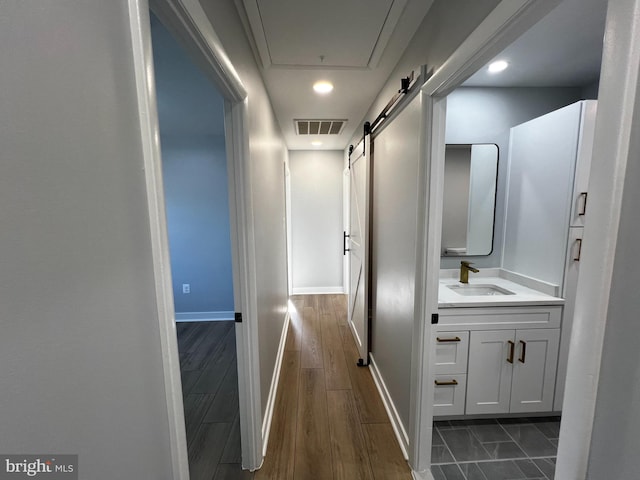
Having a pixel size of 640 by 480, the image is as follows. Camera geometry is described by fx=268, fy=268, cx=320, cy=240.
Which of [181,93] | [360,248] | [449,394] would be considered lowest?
[449,394]

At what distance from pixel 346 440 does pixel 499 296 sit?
1.44 m

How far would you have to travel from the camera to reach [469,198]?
2348 mm

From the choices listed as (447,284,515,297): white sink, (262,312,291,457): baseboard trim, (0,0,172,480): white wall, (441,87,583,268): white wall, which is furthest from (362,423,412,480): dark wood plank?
(441,87,583,268): white wall

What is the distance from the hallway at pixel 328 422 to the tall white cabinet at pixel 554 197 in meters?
1.28

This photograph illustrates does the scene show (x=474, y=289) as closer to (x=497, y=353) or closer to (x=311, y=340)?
(x=497, y=353)

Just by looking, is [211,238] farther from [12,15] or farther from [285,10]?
[12,15]

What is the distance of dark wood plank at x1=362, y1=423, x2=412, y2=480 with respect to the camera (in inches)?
60.6

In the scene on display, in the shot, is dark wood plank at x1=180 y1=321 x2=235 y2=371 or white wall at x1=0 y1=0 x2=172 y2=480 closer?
white wall at x1=0 y1=0 x2=172 y2=480

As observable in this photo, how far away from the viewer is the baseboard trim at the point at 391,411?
1.67m

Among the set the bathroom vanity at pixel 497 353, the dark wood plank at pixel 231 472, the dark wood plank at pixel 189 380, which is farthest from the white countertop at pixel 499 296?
the dark wood plank at pixel 189 380

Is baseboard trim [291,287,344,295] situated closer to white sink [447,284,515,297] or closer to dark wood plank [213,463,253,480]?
white sink [447,284,515,297]

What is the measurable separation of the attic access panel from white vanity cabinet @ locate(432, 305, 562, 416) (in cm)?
173

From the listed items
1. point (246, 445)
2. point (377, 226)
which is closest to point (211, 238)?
point (377, 226)

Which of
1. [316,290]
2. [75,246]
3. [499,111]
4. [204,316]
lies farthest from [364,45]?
[316,290]
